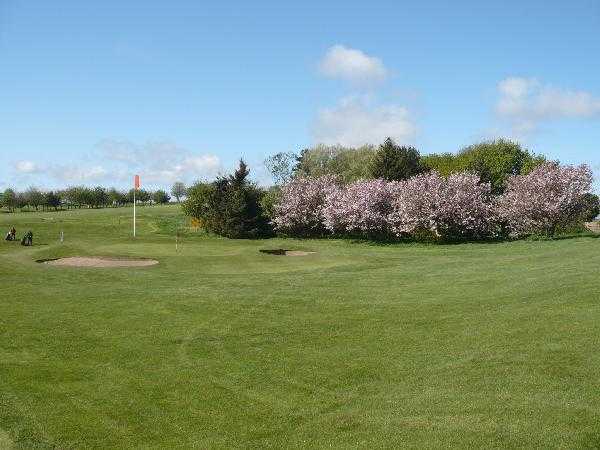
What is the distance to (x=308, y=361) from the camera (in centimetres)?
1427

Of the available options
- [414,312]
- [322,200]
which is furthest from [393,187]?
[414,312]

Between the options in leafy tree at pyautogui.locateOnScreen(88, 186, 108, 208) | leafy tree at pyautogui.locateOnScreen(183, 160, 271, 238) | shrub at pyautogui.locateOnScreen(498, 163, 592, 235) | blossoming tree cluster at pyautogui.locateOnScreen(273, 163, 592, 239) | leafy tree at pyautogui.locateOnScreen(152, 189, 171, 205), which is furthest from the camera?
leafy tree at pyautogui.locateOnScreen(152, 189, 171, 205)

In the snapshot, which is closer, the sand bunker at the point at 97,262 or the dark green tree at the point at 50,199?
the sand bunker at the point at 97,262

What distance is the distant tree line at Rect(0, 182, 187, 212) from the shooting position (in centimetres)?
9544

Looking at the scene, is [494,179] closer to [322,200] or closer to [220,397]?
[322,200]

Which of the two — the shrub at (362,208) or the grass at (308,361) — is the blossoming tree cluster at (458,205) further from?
the grass at (308,361)

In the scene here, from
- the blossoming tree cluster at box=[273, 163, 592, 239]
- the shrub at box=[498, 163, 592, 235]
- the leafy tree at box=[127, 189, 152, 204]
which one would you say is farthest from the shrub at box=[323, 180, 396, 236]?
the leafy tree at box=[127, 189, 152, 204]

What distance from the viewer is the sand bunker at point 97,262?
34.0 m

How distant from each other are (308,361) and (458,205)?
38470mm

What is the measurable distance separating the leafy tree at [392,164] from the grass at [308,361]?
36.0 m

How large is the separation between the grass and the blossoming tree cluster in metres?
23.0

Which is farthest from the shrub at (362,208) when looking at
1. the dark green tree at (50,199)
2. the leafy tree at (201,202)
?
the dark green tree at (50,199)

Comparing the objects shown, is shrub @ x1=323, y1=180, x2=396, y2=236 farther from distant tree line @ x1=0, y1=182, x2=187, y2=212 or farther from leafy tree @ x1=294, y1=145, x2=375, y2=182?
distant tree line @ x1=0, y1=182, x2=187, y2=212

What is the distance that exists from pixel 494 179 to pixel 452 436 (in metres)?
72.7
